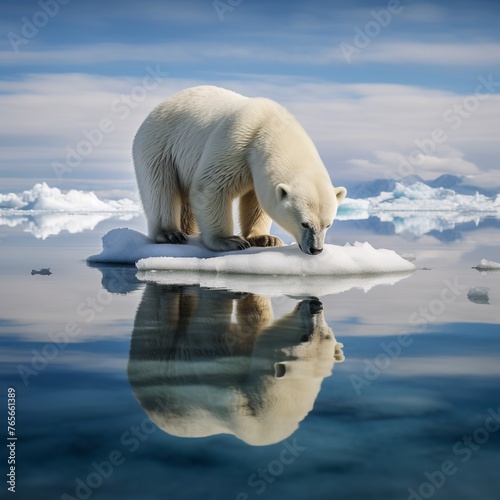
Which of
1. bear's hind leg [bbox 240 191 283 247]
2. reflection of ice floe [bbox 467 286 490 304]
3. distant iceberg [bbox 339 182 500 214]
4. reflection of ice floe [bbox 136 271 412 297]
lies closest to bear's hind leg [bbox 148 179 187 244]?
bear's hind leg [bbox 240 191 283 247]

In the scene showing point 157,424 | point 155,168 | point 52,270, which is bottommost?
point 52,270

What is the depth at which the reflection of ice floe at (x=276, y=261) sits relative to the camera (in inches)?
237

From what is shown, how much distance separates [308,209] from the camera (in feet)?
19.1

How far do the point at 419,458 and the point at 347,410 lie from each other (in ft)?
1.30

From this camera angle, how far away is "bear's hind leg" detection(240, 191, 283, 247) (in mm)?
7175

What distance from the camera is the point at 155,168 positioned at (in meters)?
7.43

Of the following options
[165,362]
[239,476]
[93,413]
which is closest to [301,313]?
[165,362]

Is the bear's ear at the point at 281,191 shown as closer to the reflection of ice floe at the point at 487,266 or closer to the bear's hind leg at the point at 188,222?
the bear's hind leg at the point at 188,222

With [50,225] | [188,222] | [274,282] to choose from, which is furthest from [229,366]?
[50,225]

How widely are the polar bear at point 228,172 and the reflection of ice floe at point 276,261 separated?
0.16m

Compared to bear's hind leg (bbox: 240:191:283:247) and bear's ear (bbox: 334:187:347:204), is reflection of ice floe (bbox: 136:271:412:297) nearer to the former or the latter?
bear's ear (bbox: 334:187:347:204)

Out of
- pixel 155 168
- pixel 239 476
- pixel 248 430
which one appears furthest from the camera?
pixel 155 168

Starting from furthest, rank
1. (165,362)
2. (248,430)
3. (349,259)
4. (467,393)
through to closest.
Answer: (349,259), (165,362), (467,393), (248,430)

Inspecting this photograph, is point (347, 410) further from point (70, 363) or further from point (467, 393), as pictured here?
point (70, 363)
